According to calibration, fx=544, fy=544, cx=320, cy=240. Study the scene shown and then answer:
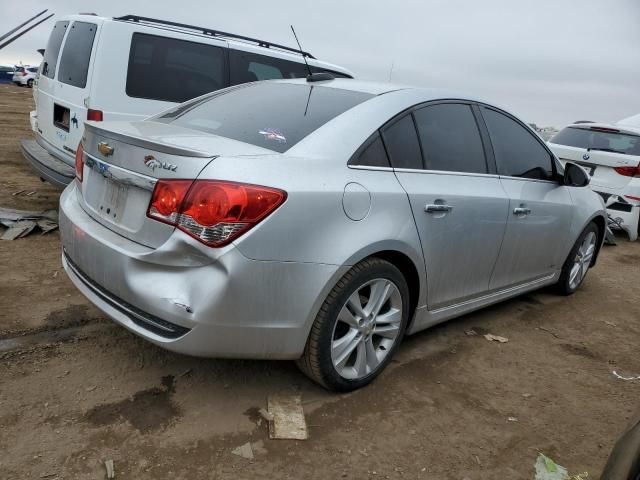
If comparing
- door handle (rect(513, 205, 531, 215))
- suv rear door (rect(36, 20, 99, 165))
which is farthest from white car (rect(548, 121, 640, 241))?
suv rear door (rect(36, 20, 99, 165))

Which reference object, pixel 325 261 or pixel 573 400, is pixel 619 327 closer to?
pixel 573 400

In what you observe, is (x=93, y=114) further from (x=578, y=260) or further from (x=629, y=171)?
(x=629, y=171)

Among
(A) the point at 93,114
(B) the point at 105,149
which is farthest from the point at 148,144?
(A) the point at 93,114

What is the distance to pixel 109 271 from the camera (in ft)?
8.14

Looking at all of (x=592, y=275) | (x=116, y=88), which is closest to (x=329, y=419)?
(x=116, y=88)

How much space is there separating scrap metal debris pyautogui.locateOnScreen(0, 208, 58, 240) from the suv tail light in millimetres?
3304

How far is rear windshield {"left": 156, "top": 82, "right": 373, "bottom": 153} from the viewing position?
2.71 meters

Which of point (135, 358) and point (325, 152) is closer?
point (325, 152)

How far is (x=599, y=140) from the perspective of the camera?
305 inches

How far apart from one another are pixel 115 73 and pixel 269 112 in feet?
9.27

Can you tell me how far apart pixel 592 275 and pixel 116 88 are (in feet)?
17.4

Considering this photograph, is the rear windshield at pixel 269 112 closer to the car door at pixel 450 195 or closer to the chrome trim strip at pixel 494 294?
the car door at pixel 450 195

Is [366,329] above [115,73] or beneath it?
beneath

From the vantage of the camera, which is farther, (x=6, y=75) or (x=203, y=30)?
(x=6, y=75)
